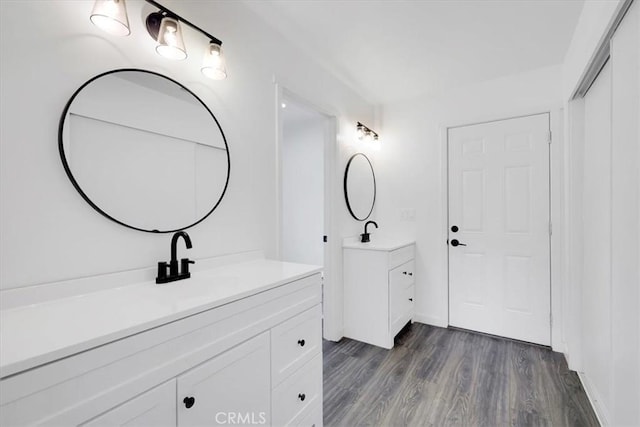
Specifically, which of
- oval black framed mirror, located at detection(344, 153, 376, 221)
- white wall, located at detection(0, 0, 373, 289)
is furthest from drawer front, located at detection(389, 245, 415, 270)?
white wall, located at detection(0, 0, 373, 289)

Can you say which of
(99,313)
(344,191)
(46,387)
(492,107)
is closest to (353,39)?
(344,191)

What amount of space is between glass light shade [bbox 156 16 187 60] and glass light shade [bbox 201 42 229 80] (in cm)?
15

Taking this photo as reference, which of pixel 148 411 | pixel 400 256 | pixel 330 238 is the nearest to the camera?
pixel 148 411

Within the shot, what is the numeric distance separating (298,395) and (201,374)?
607mm

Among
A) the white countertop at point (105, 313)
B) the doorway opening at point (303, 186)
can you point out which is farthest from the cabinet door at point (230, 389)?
the doorway opening at point (303, 186)

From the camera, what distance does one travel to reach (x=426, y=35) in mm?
2055

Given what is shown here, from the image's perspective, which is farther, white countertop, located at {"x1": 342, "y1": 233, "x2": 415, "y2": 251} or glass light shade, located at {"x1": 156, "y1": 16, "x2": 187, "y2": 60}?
white countertop, located at {"x1": 342, "y1": 233, "x2": 415, "y2": 251}

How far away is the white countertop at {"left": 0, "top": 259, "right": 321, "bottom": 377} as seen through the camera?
0.65 meters

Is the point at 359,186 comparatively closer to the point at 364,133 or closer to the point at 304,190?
the point at 364,133

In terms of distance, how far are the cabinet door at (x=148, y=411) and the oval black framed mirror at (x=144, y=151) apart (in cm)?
70

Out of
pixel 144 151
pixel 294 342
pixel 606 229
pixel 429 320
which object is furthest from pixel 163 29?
pixel 429 320

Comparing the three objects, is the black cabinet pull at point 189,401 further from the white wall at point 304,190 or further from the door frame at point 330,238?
the white wall at point 304,190

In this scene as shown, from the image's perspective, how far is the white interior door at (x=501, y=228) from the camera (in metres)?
2.52

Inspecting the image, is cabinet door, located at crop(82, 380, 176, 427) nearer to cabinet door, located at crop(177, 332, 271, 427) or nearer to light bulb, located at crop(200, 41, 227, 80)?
cabinet door, located at crop(177, 332, 271, 427)
